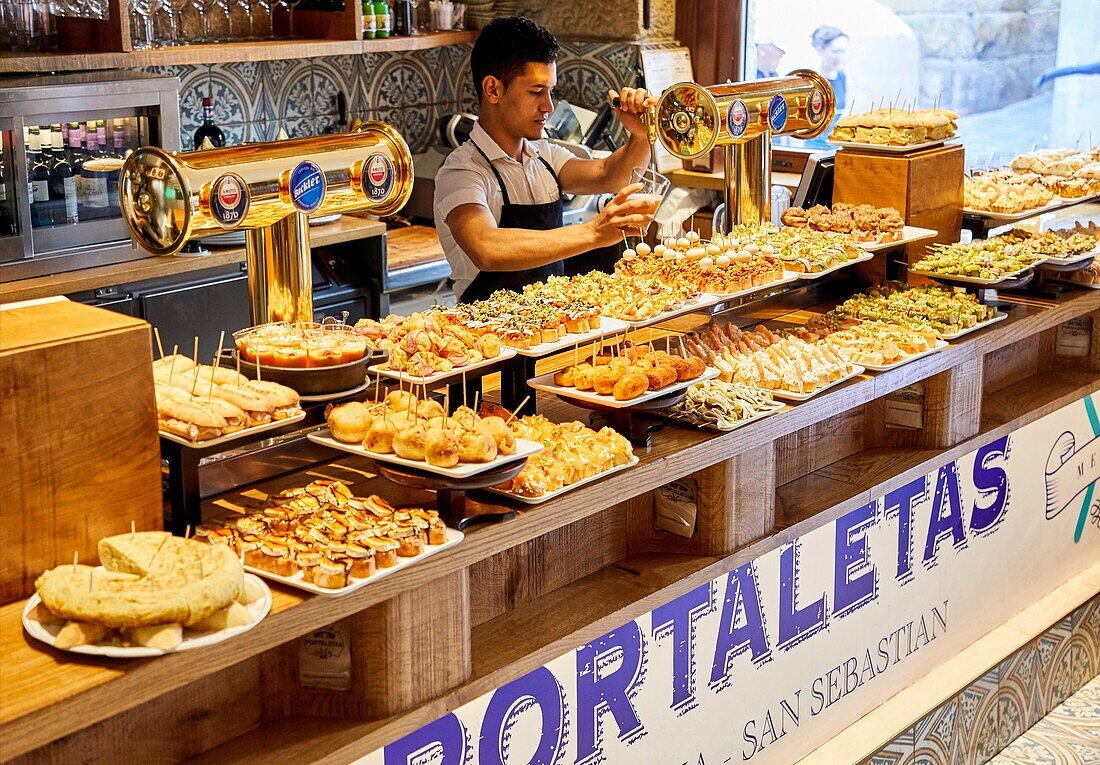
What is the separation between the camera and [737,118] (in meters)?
3.35

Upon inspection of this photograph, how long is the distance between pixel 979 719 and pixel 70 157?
3.34m

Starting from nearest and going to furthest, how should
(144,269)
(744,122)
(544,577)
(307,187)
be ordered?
(307,187)
(544,577)
(744,122)
(144,269)

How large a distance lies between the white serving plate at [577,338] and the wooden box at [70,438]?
0.84 m

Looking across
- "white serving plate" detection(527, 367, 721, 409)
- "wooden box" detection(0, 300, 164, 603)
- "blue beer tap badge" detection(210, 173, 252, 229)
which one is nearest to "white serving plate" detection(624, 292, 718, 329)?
"white serving plate" detection(527, 367, 721, 409)

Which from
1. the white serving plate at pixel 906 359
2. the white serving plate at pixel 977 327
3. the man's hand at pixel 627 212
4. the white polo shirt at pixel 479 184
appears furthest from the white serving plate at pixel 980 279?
the white polo shirt at pixel 479 184

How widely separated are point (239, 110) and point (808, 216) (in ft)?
9.56

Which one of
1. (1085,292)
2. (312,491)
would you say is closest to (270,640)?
(312,491)

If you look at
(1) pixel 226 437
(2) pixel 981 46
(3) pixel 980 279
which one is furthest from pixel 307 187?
(2) pixel 981 46

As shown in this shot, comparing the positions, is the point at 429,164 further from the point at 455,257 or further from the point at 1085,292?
the point at 1085,292

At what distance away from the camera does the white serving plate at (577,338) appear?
2553mm

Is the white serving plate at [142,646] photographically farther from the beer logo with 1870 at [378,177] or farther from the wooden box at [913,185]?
the wooden box at [913,185]

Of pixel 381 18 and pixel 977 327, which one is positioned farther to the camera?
pixel 381 18

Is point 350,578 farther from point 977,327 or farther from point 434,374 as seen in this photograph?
point 977,327

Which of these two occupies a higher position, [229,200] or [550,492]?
[229,200]
